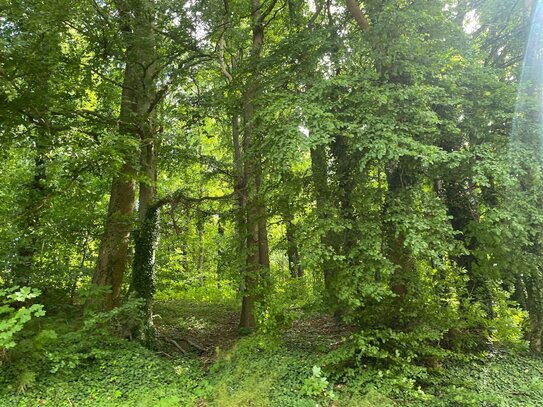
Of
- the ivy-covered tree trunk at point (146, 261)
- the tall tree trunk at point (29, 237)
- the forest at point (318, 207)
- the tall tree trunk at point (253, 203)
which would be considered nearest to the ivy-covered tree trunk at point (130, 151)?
the forest at point (318, 207)

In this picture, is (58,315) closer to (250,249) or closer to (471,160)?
(250,249)

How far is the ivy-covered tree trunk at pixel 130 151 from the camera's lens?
20.6 feet

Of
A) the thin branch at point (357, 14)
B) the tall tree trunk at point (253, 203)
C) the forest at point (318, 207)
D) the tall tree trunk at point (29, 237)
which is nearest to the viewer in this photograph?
the forest at point (318, 207)

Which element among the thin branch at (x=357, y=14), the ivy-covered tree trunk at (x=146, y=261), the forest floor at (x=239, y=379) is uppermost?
the thin branch at (x=357, y=14)

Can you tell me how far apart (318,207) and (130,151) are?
3.35m

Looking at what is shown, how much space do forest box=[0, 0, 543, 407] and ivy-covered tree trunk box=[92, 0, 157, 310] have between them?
42 mm

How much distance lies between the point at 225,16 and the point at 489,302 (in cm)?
674

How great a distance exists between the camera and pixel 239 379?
5.08 meters

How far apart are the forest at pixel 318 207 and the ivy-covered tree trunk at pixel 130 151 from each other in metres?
0.04

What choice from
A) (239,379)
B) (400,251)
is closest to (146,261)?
(239,379)

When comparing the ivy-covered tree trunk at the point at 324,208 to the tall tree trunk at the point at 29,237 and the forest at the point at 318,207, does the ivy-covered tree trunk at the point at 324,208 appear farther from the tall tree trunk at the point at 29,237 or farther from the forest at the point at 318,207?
the tall tree trunk at the point at 29,237

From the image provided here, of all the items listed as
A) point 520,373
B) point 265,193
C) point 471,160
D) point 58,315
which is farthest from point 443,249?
point 58,315

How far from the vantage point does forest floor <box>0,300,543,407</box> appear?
4.43 m

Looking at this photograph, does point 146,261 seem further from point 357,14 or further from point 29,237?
point 357,14
